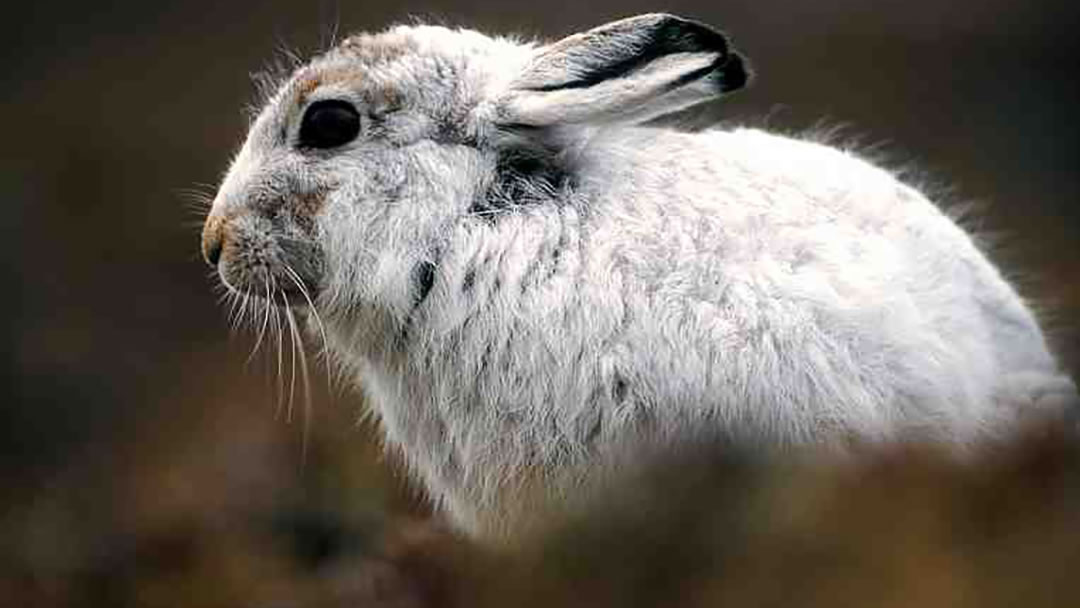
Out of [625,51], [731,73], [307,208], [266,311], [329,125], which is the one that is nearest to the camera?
[731,73]

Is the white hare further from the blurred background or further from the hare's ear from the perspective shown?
the blurred background

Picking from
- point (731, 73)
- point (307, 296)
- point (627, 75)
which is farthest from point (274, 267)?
point (731, 73)

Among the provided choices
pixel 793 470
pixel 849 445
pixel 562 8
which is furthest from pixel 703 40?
pixel 562 8

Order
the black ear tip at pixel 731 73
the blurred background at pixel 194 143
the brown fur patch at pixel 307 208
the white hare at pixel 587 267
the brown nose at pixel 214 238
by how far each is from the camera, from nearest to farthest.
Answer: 1. the white hare at pixel 587 267
2. the black ear tip at pixel 731 73
3. the brown fur patch at pixel 307 208
4. the brown nose at pixel 214 238
5. the blurred background at pixel 194 143

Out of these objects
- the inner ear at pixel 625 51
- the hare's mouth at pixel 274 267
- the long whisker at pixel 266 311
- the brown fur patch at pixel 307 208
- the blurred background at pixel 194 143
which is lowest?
the blurred background at pixel 194 143

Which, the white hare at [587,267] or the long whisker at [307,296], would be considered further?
the long whisker at [307,296]

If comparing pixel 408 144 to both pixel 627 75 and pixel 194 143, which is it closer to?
pixel 627 75

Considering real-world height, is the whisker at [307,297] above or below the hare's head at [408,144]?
below

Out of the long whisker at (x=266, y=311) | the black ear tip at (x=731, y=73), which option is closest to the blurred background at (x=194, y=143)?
the long whisker at (x=266, y=311)

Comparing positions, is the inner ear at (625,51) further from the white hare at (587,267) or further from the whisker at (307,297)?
the whisker at (307,297)
